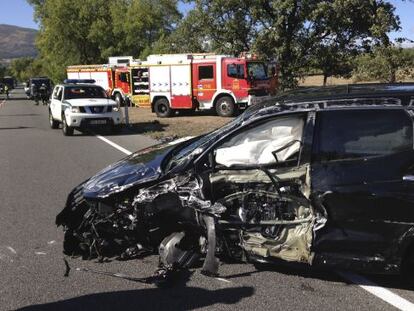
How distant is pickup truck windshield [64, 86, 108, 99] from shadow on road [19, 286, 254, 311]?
1408 centimetres

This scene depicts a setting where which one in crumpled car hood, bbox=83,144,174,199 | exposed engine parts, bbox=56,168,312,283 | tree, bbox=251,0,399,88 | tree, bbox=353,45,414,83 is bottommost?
exposed engine parts, bbox=56,168,312,283

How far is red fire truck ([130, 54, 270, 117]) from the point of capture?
22.4 meters

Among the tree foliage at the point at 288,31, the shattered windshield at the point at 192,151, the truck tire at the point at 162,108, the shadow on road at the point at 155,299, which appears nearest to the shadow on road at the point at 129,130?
the truck tire at the point at 162,108

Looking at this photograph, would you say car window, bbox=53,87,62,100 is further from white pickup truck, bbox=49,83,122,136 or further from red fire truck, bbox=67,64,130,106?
red fire truck, bbox=67,64,130,106

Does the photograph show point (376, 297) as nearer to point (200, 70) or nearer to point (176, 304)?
point (176, 304)

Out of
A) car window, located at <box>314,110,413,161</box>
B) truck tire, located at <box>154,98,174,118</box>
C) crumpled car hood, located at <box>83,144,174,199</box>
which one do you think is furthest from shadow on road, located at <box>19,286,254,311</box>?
truck tire, located at <box>154,98,174,118</box>

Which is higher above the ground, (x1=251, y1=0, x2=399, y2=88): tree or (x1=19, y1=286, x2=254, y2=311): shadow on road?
(x1=251, y1=0, x2=399, y2=88): tree

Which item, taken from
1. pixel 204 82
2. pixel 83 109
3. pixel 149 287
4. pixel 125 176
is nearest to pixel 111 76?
pixel 204 82

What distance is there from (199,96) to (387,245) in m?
20.0

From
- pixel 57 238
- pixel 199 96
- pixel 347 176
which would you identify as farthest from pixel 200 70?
pixel 347 176

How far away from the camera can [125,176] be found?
510 cm

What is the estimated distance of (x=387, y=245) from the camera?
409cm

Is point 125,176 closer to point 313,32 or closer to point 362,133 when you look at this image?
point 362,133

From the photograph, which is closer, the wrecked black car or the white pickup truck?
the wrecked black car
